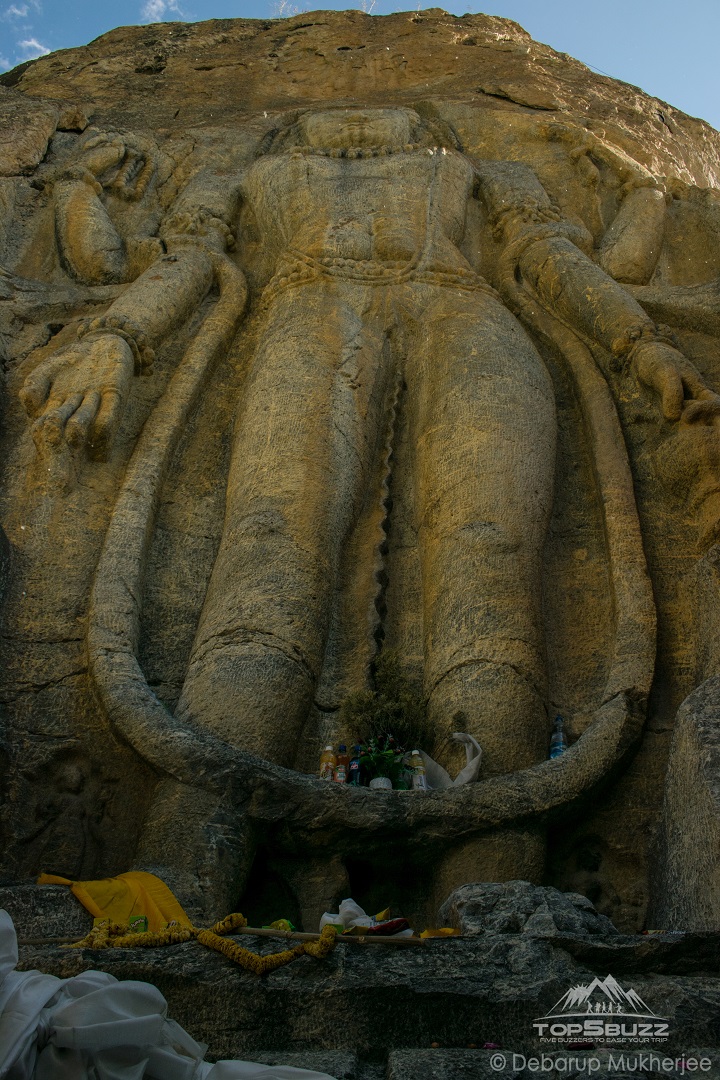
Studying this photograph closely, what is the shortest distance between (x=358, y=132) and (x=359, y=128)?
52 mm

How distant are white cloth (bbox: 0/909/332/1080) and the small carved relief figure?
2.23 m

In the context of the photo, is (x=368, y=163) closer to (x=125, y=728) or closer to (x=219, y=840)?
(x=125, y=728)

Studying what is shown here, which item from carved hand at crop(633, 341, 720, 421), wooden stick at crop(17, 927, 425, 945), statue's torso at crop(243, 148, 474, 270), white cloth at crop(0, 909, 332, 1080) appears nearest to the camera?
white cloth at crop(0, 909, 332, 1080)

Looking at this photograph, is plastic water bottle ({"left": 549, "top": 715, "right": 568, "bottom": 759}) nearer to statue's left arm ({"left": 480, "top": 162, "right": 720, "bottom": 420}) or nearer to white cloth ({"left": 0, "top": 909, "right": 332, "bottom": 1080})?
statue's left arm ({"left": 480, "top": 162, "right": 720, "bottom": 420})

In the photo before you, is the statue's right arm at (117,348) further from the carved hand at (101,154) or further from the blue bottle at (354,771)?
the blue bottle at (354,771)

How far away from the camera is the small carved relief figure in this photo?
4.90m

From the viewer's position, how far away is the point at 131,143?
9070mm

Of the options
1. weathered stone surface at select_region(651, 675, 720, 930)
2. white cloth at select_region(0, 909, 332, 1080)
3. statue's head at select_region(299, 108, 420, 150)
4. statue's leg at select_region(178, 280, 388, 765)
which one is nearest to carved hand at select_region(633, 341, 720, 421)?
statue's leg at select_region(178, 280, 388, 765)

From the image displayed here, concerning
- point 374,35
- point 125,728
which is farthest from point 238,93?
point 125,728

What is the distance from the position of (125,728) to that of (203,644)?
0.60 m

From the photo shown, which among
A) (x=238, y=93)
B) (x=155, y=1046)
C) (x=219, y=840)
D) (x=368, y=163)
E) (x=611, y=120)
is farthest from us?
(x=238, y=93)

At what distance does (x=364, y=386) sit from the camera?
252 inches

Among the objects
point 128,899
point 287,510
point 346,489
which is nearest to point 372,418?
point 346,489

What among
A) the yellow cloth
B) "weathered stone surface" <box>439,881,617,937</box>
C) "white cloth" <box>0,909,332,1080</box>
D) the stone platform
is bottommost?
"white cloth" <box>0,909,332,1080</box>
